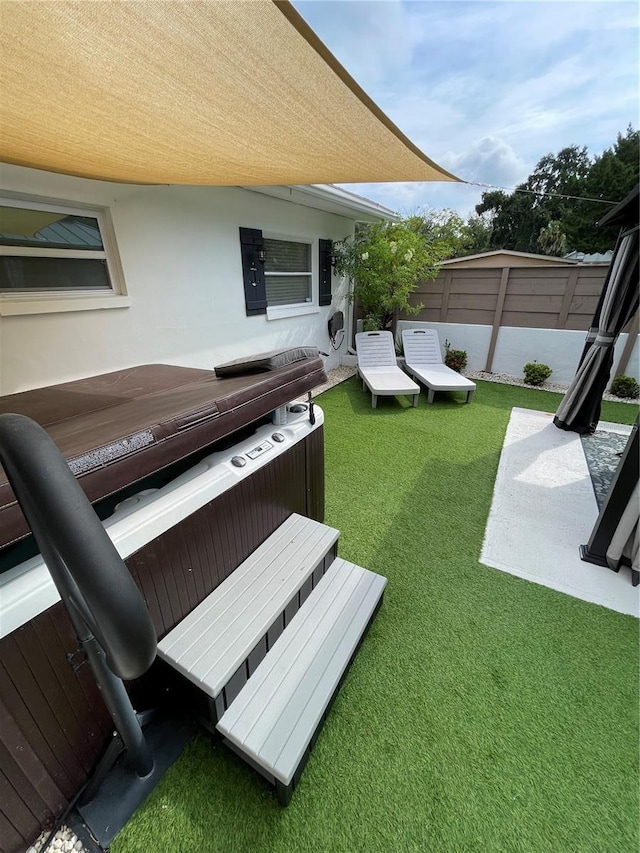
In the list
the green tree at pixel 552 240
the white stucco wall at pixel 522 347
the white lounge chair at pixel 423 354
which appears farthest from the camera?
the green tree at pixel 552 240

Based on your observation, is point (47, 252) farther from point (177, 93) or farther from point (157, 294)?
point (177, 93)

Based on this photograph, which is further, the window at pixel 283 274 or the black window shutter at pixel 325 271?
the black window shutter at pixel 325 271

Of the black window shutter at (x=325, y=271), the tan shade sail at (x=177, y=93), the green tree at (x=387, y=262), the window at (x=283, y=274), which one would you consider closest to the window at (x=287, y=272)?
the window at (x=283, y=274)

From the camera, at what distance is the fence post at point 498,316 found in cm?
615

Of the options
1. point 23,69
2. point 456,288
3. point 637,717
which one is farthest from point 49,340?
point 456,288

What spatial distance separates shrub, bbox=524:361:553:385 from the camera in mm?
6039

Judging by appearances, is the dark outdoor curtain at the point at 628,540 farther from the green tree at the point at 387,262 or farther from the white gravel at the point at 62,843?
the green tree at the point at 387,262

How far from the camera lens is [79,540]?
57cm

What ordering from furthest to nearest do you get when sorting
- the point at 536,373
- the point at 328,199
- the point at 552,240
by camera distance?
the point at 552,240
the point at 536,373
the point at 328,199

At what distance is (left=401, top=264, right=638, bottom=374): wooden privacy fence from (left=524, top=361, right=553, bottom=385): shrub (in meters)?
0.74

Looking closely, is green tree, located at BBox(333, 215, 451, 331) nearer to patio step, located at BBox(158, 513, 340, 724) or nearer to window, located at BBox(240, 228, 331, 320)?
window, located at BBox(240, 228, 331, 320)

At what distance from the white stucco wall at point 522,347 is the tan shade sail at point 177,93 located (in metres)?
4.99

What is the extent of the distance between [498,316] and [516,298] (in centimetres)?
41

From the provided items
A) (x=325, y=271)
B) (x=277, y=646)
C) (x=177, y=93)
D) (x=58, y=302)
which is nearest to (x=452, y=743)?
(x=277, y=646)
